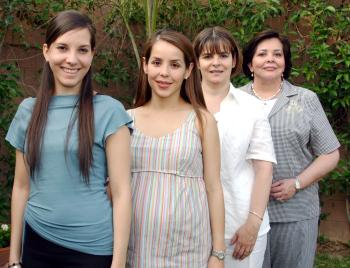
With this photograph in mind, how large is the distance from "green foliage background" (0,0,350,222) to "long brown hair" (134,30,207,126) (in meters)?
2.26

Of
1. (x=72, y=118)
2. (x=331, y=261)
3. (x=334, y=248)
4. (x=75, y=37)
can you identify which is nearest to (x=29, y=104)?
(x=72, y=118)

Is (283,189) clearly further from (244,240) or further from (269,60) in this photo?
(269,60)

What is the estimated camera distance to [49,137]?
7.09ft

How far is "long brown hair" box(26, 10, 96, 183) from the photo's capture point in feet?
7.04

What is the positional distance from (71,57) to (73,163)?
408 mm

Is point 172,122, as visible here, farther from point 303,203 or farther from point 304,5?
point 304,5

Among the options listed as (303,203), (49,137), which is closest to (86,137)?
(49,137)

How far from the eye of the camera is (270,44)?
3.17 metres

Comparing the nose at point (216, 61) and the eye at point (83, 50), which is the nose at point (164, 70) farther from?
the nose at point (216, 61)

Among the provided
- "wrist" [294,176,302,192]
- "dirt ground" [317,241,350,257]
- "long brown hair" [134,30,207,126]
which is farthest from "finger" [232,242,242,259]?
"dirt ground" [317,241,350,257]

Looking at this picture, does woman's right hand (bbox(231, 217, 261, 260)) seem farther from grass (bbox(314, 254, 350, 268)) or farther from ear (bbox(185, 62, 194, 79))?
grass (bbox(314, 254, 350, 268))

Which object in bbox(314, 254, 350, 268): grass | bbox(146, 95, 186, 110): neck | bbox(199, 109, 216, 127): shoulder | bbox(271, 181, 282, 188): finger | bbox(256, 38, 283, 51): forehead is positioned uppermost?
bbox(256, 38, 283, 51): forehead

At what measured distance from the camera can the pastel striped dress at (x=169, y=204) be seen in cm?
231

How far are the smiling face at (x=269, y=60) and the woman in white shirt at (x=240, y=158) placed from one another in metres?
0.34
